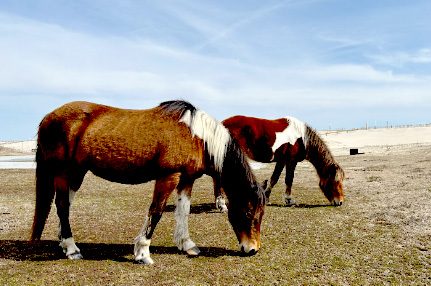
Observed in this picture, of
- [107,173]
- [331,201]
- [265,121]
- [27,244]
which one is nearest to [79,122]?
[107,173]

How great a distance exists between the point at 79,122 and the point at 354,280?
431cm

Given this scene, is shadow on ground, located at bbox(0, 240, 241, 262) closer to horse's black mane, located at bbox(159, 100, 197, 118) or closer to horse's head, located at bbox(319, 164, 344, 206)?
horse's black mane, located at bbox(159, 100, 197, 118)

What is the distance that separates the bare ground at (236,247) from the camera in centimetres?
411

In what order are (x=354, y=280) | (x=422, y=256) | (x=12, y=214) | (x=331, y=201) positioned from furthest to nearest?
(x=331, y=201) < (x=12, y=214) < (x=422, y=256) < (x=354, y=280)

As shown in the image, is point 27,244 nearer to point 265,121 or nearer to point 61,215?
point 61,215

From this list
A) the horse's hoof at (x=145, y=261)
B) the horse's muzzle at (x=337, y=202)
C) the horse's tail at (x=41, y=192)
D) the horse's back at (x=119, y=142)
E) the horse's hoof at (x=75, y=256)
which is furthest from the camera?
the horse's muzzle at (x=337, y=202)

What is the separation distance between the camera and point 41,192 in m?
5.28

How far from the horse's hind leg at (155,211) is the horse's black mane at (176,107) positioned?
1.00 meters

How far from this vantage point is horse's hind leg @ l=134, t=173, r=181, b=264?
4.56 metres

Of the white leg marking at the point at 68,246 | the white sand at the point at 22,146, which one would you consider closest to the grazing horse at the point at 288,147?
the white leg marking at the point at 68,246

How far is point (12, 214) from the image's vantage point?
25.7ft

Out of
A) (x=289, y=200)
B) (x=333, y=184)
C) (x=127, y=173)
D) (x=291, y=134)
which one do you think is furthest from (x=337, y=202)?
(x=127, y=173)

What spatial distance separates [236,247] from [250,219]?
0.85 m

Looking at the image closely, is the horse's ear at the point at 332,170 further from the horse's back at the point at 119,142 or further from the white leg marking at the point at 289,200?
the horse's back at the point at 119,142
